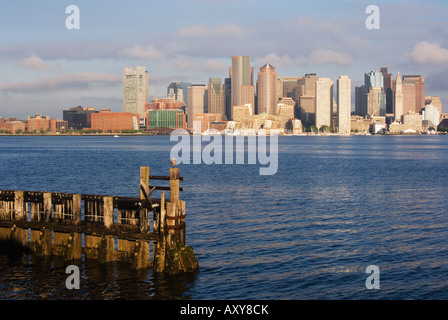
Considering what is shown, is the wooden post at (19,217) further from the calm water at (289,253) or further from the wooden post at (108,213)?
the wooden post at (108,213)

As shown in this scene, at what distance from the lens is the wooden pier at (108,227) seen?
24.3 metres

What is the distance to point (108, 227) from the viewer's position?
25406 mm

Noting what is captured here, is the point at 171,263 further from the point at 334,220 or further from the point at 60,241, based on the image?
the point at 334,220

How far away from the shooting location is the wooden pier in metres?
24.3

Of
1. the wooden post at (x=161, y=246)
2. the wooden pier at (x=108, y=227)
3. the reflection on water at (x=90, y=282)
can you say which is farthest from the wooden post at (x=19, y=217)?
the wooden post at (x=161, y=246)

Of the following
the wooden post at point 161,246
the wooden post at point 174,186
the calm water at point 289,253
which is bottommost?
the calm water at point 289,253

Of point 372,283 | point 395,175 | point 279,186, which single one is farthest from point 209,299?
point 395,175

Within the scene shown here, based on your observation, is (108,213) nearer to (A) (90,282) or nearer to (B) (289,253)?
(A) (90,282)

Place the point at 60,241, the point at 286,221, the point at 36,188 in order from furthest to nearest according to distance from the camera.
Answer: the point at 36,188, the point at 286,221, the point at 60,241

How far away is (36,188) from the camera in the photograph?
6156 centimetres

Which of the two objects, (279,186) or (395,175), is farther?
(395,175)
